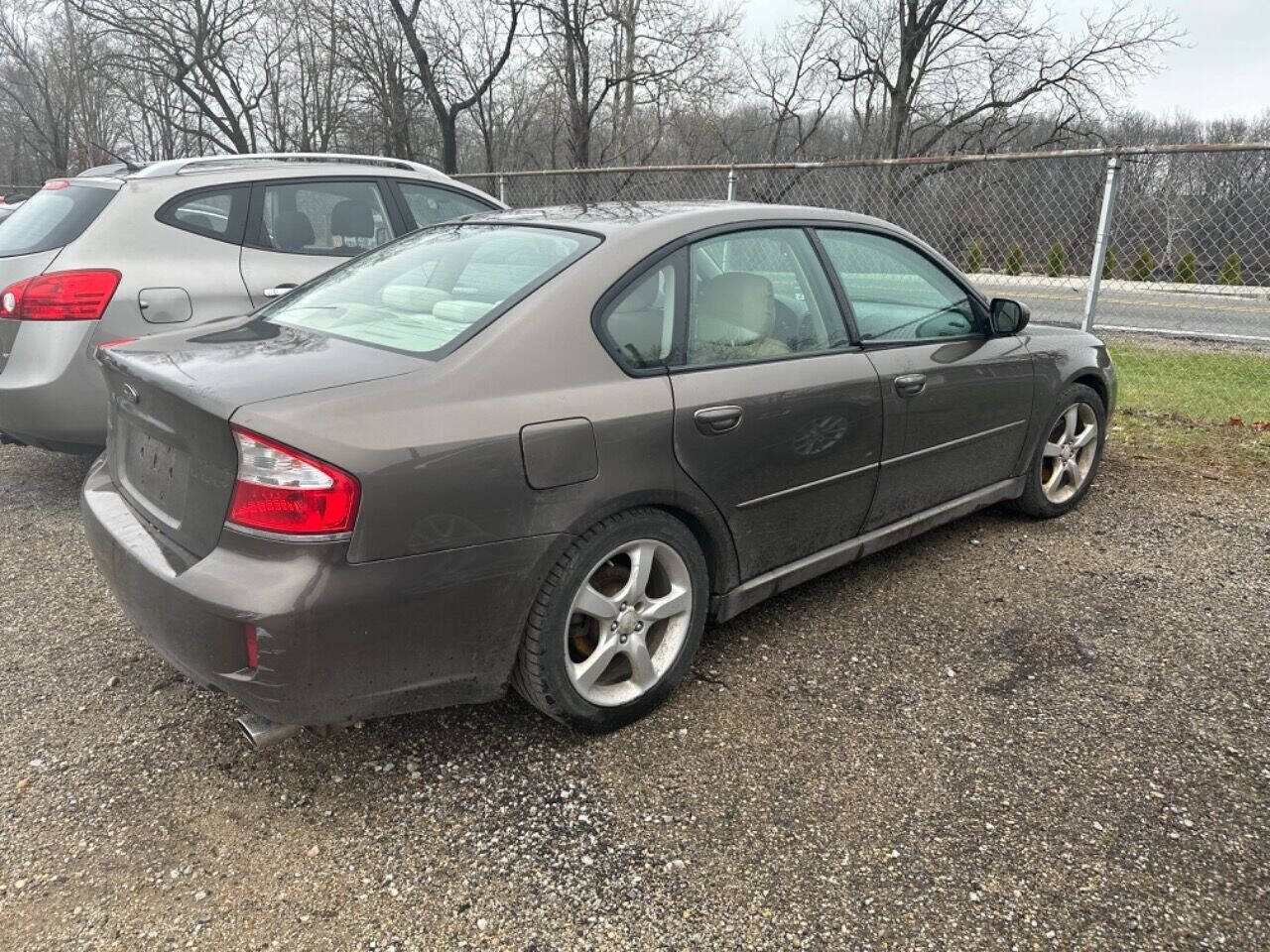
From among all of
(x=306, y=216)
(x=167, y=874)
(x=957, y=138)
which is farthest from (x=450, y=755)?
(x=957, y=138)

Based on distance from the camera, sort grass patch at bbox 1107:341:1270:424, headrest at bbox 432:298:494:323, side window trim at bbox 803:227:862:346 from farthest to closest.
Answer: grass patch at bbox 1107:341:1270:424 < side window trim at bbox 803:227:862:346 < headrest at bbox 432:298:494:323

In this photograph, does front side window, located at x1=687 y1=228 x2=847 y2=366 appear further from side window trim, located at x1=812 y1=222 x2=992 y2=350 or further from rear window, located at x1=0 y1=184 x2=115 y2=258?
rear window, located at x1=0 y1=184 x2=115 y2=258

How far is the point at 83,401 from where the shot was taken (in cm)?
424

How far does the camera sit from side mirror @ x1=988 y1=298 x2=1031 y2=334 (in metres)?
3.85

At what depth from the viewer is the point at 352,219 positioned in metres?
5.51

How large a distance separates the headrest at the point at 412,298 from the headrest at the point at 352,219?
2689mm

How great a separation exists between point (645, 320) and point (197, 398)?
1.22 m

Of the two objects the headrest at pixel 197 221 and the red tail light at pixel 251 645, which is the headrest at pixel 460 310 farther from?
the headrest at pixel 197 221

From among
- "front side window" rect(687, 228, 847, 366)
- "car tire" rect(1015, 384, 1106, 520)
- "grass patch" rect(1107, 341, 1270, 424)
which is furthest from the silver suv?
"grass patch" rect(1107, 341, 1270, 424)

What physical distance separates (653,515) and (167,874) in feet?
4.86

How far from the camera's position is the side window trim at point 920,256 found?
3305 mm

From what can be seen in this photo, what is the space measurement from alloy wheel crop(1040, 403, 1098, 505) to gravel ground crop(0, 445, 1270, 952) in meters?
0.99

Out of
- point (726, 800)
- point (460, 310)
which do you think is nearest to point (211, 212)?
point (460, 310)

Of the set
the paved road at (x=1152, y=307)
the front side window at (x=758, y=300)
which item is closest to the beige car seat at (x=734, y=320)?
the front side window at (x=758, y=300)
